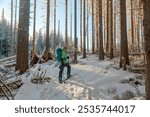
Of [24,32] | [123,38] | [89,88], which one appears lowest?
[89,88]

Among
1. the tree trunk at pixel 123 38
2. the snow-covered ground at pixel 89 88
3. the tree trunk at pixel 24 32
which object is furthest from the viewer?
the tree trunk at pixel 123 38

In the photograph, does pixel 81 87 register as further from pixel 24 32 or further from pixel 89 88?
pixel 24 32

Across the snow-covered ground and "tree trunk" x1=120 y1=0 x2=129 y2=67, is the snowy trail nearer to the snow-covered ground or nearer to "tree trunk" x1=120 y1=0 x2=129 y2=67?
the snow-covered ground

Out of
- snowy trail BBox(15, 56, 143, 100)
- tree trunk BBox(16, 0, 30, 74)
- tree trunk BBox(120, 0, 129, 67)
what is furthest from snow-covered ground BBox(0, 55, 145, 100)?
tree trunk BBox(120, 0, 129, 67)

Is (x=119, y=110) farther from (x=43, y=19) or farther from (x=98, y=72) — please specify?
(x=43, y=19)

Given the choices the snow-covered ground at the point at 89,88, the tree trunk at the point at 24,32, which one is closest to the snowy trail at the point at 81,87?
the snow-covered ground at the point at 89,88

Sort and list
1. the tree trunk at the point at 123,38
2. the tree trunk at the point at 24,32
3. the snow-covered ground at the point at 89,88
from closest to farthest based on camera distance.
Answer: the snow-covered ground at the point at 89,88 → the tree trunk at the point at 24,32 → the tree trunk at the point at 123,38

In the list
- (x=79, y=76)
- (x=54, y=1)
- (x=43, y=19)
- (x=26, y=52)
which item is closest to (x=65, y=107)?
(x=79, y=76)

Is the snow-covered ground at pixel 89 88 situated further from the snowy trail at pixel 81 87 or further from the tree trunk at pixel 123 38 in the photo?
the tree trunk at pixel 123 38

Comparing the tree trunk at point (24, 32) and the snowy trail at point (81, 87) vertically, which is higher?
the tree trunk at point (24, 32)

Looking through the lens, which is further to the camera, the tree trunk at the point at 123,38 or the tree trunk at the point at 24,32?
the tree trunk at the point at 123,38

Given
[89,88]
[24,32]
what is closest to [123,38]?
[24,32]

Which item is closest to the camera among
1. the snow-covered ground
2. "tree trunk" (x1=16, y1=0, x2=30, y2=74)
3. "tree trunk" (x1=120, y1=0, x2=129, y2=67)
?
the snow-covered ground

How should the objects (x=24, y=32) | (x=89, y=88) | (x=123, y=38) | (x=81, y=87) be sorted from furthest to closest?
(x=123, y=38)
(x=24, y=32)
(x=81, y=87)
(x=89, y=88)
